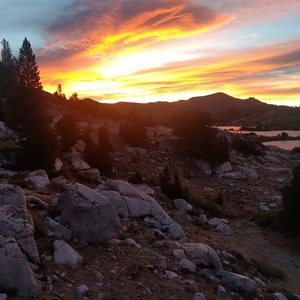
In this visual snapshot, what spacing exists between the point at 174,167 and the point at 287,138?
64634 millimetres

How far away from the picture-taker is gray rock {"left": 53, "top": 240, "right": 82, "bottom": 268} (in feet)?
33.0

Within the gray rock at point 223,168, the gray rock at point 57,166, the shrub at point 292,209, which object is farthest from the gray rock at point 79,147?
the shrub at point 292,209

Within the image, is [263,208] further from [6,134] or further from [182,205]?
[6,134]

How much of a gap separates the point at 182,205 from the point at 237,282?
9742 mm

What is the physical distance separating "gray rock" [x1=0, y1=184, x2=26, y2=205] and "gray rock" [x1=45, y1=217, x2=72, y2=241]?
100 cm

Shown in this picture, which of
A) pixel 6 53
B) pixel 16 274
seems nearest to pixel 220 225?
pixel 16 274

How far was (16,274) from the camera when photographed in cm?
845

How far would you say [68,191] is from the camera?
12750 mm

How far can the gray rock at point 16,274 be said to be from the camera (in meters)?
8.32

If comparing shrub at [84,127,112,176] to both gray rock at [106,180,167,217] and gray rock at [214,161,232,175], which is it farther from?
gray rock at [214,161,232,175]

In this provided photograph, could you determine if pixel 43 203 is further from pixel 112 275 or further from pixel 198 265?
pixel 198 265

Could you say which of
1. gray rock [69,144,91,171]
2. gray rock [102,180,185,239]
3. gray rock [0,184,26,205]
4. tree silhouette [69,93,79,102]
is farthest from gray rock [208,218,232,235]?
tree silhouette [69,93,79,102]

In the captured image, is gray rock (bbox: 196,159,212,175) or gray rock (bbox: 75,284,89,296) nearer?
gray rock (bbox: 75,284,89,296)

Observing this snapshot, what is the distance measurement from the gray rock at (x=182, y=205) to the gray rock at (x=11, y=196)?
10.6 metres
